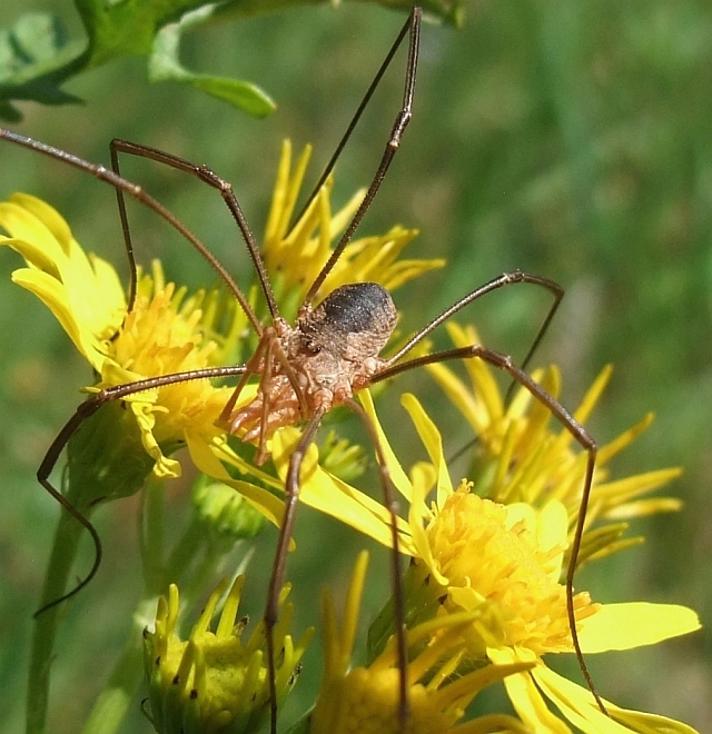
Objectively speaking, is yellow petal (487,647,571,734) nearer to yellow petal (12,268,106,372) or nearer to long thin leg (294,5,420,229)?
yellow petal (12,268,106,372)

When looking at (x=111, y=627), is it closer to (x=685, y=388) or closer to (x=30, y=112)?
(x=685, y=388)

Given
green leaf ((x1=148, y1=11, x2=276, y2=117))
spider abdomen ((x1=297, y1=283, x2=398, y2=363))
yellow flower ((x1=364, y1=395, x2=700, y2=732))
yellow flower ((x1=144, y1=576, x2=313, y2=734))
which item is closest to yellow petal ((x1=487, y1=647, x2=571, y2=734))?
yellow flower ((x1=364, y1=395, x2=700, y2=732))

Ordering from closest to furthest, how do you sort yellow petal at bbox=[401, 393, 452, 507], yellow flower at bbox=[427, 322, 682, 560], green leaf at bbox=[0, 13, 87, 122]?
yellow petal at bbox=[401, 393, 452, 507], green leaf at bbox=[0, 13, 87, 122], yellow flower at bbox=[427, 322, 682, 560]

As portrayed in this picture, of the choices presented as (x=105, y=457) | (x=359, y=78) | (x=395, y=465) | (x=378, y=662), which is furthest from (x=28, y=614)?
(x=359, y=78)

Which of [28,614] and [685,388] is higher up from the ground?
[685,388]

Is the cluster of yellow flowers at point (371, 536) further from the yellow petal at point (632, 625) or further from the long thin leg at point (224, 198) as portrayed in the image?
the long thin leg at point (224, 198)

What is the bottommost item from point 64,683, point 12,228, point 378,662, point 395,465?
point 64,683

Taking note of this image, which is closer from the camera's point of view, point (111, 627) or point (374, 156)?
point (111, 627)
